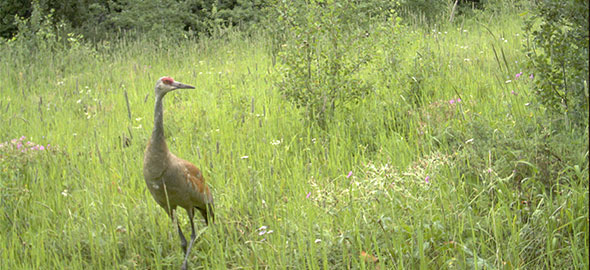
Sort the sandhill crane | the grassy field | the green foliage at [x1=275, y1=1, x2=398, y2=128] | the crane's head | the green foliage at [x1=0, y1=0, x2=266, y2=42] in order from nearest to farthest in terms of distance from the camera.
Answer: the grassy field, the sandhill crane, the crane's head, the green foliage at [x1=275, y1=1, x2=398, y2=128], the green foliage at [x1=0, y1=0, x2=266, y2=42]

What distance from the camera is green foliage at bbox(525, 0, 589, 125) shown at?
3.17m

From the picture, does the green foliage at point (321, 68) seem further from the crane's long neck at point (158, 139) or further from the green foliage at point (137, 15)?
the green foliage at point (137, 15)

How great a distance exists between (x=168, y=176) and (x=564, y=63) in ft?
8.45

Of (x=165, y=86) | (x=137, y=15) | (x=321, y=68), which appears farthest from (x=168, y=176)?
(x=137, y=15)

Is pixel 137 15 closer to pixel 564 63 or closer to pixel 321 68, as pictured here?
pixel 321 68

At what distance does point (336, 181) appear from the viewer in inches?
142

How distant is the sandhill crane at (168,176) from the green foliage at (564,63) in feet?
7.39

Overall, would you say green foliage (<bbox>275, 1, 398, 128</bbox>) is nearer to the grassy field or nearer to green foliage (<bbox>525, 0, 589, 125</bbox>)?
the grassy field

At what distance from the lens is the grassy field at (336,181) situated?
273 cm

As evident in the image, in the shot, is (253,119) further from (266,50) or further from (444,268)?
(266,50)

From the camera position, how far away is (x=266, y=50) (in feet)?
28.8

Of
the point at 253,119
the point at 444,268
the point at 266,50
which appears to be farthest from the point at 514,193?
the point at 266,50

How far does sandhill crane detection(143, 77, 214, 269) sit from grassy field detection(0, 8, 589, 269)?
18 cm

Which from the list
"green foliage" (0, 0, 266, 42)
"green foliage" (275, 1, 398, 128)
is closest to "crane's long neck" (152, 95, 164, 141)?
"green foliage" (275, 1, 398, 128)
